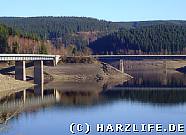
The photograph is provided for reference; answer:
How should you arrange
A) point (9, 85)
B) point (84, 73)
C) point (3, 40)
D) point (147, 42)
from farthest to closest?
point (147, 42), point (3, 40), point (84, 73), point (9, 85)

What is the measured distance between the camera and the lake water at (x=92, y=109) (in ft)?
97.2

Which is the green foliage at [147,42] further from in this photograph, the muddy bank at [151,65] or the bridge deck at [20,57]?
the bridge deck at [20,57]

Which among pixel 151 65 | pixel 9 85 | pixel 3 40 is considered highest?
pixel 3 40

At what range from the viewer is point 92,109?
126 ft

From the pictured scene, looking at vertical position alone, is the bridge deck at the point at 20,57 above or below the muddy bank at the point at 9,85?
above

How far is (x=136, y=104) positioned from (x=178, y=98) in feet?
19.9

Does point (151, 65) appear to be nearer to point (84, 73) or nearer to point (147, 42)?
point (147, 42)

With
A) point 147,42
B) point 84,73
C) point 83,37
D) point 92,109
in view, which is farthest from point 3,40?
point 83,37

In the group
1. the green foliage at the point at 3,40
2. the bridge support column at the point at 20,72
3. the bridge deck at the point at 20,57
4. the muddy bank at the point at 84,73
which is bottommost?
the muddy bank at the point at 84,73

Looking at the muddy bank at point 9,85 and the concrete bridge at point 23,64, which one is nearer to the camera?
the muddy bank at point 9,85

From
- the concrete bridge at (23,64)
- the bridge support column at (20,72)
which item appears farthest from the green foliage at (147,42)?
the bridge support column at (20,72)

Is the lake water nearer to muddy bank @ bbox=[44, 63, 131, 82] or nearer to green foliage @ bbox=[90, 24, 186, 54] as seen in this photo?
muddy bank @ bbox=[44, 63, 131, 82]

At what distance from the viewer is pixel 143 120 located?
31.5 meters

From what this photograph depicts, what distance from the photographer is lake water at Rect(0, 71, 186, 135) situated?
1166 inches
